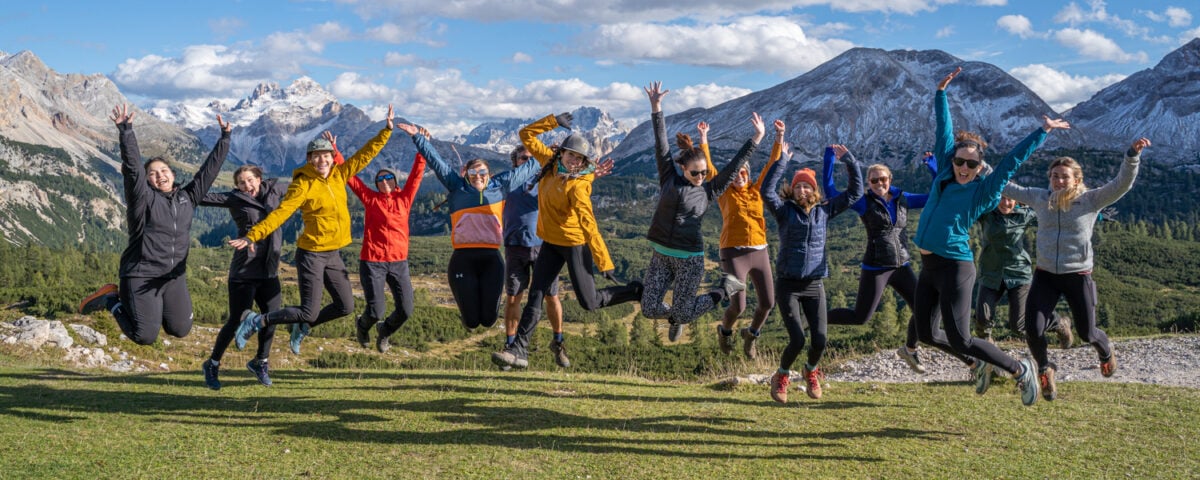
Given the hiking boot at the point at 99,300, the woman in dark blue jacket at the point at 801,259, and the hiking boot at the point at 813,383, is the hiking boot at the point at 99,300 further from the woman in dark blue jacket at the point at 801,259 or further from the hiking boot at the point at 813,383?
the hiking boot at the point at 813,383

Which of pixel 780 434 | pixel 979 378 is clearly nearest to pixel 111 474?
pixel 780 434

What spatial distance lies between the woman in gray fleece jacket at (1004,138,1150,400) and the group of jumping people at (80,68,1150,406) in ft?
0.07

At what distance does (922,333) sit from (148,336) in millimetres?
9990

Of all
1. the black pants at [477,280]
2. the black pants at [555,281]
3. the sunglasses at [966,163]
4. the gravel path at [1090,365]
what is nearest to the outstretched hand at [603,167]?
the black pants at [555,281]

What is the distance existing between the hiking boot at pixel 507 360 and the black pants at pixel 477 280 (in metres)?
1.13

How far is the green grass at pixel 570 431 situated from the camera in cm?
797

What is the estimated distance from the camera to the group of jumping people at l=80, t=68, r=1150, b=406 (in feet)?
31.3

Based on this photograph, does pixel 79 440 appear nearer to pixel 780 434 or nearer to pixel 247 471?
pixel 247 471

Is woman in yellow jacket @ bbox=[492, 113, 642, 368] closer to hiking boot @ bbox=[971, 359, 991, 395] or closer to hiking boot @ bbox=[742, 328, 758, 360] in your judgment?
hiking boot @ bbox=[742, 328, 758, 360]

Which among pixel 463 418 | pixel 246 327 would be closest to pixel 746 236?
pixel 463 418

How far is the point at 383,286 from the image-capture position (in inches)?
466

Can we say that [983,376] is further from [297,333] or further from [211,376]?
[211,376]

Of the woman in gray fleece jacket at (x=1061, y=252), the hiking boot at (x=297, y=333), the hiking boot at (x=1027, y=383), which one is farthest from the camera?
the hiking boot at (x=297, y=333)

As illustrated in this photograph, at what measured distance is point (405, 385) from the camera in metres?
12.1
